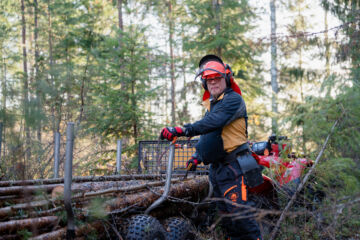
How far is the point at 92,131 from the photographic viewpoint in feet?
29.9

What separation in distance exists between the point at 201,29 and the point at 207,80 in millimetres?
9642

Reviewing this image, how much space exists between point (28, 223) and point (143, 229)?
114 centimetres

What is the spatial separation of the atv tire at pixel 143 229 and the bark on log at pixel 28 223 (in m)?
0.80

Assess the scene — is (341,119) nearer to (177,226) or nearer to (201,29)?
(177,226)

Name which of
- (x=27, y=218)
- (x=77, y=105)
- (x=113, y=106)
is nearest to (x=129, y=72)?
(x=113, y=106)

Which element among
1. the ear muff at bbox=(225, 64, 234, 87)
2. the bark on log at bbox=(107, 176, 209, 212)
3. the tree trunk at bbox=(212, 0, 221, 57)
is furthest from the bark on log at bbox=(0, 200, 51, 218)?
the tree trunk at bbox=(212, 0, 221, 57)

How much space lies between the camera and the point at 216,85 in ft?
13.6

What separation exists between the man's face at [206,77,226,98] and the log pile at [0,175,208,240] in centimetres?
135

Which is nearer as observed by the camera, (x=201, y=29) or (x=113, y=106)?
(x=113, y=106)

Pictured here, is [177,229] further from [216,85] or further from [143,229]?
[216,85]

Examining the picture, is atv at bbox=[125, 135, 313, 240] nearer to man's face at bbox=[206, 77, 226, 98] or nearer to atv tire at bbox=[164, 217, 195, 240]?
atv tire at bbox=[164, 217, 195, 240]

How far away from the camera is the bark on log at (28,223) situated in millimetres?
2686

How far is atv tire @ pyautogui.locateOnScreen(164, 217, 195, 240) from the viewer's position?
3977 mm

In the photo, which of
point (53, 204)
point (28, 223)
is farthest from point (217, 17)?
point (28, 223)
